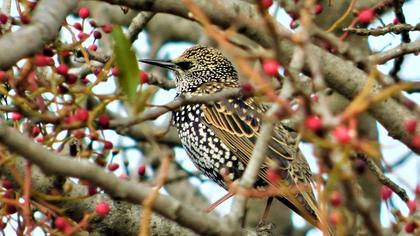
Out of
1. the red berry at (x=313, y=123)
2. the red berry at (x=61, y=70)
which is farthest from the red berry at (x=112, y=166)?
the red berry at (x=313, y=123)

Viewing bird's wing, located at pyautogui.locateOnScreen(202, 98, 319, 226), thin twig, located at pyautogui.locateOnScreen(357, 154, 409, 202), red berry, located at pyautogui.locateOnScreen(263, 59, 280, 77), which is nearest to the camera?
red berry, located at pyautogui.locateOnScreen(263, 59, 280, 77)

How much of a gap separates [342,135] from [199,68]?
21.3 ft

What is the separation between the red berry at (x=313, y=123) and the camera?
3.05 meters

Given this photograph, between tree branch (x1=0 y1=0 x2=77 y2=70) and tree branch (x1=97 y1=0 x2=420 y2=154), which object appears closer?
tree branch (x1=0 y1=0 x2=77 y2=70)

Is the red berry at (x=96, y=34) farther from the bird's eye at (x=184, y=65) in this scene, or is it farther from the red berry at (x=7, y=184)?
the bird's eye at (x=184, y=65)

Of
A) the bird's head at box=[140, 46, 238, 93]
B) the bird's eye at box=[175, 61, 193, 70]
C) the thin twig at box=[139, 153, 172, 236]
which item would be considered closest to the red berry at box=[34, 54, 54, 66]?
the thin twig at box=[139, 153, 172, 236]

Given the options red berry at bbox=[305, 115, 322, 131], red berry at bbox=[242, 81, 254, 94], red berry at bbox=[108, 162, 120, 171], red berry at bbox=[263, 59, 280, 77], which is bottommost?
red berry at bbox=[108, 162, 120, 171]

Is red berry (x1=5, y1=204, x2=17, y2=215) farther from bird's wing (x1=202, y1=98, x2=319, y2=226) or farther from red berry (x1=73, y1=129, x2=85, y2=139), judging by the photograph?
bird's wing (x1=202, y1=98, x2=319, y2=226)

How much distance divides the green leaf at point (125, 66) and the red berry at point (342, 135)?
1.50 metres

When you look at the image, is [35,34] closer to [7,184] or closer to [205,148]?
[7,184]

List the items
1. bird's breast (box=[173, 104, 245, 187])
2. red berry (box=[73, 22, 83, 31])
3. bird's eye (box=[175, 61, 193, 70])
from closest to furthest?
red berry (box=[73, 22, 83, 31]) → bird's breast (box=[173, 104, 245, 187]) → bird's eye (box=[175, 61, 193, 70])

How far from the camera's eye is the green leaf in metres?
4.40

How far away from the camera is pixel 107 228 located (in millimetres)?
5957

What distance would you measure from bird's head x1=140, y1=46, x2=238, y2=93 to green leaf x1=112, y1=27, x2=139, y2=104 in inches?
179
